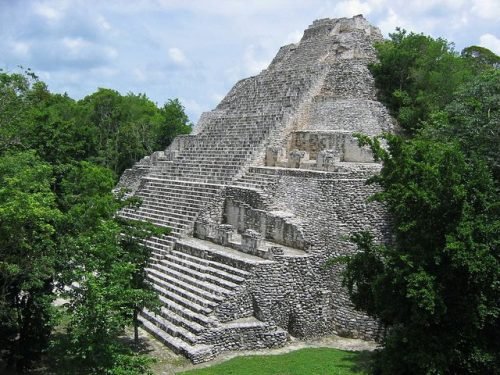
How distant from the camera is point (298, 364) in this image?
466 inches

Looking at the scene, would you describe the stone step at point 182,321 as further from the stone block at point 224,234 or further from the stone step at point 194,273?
the stone block at point 224,234

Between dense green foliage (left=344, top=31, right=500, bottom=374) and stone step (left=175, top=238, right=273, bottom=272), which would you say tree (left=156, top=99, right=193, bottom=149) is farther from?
dense green foliage (left=344, top=31, right=500, bottom=374)

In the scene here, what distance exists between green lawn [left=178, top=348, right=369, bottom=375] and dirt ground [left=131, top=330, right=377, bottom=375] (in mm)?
291

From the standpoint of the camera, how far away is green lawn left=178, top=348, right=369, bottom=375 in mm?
11383

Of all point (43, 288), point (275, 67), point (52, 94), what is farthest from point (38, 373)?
point (52, 94)

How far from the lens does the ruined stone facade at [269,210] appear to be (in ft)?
44.3

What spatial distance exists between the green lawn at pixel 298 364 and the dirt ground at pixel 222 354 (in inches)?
11.5

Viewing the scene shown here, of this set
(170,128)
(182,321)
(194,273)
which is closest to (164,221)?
(194,273)

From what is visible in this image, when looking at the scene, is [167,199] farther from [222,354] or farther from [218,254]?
[222,354]

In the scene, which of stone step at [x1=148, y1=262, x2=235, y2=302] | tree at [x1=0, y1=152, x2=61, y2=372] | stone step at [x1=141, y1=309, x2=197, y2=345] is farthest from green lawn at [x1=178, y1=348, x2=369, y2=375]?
tree at [x1=0, y1=152, x2=61, y2=372]

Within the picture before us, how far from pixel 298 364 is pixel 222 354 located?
6.05 feet

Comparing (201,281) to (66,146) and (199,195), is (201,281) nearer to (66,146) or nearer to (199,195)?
(199,195)

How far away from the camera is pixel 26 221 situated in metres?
10.3

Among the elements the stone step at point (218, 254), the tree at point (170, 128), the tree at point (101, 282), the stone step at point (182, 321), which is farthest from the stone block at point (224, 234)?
the tree at point (170, 128)
